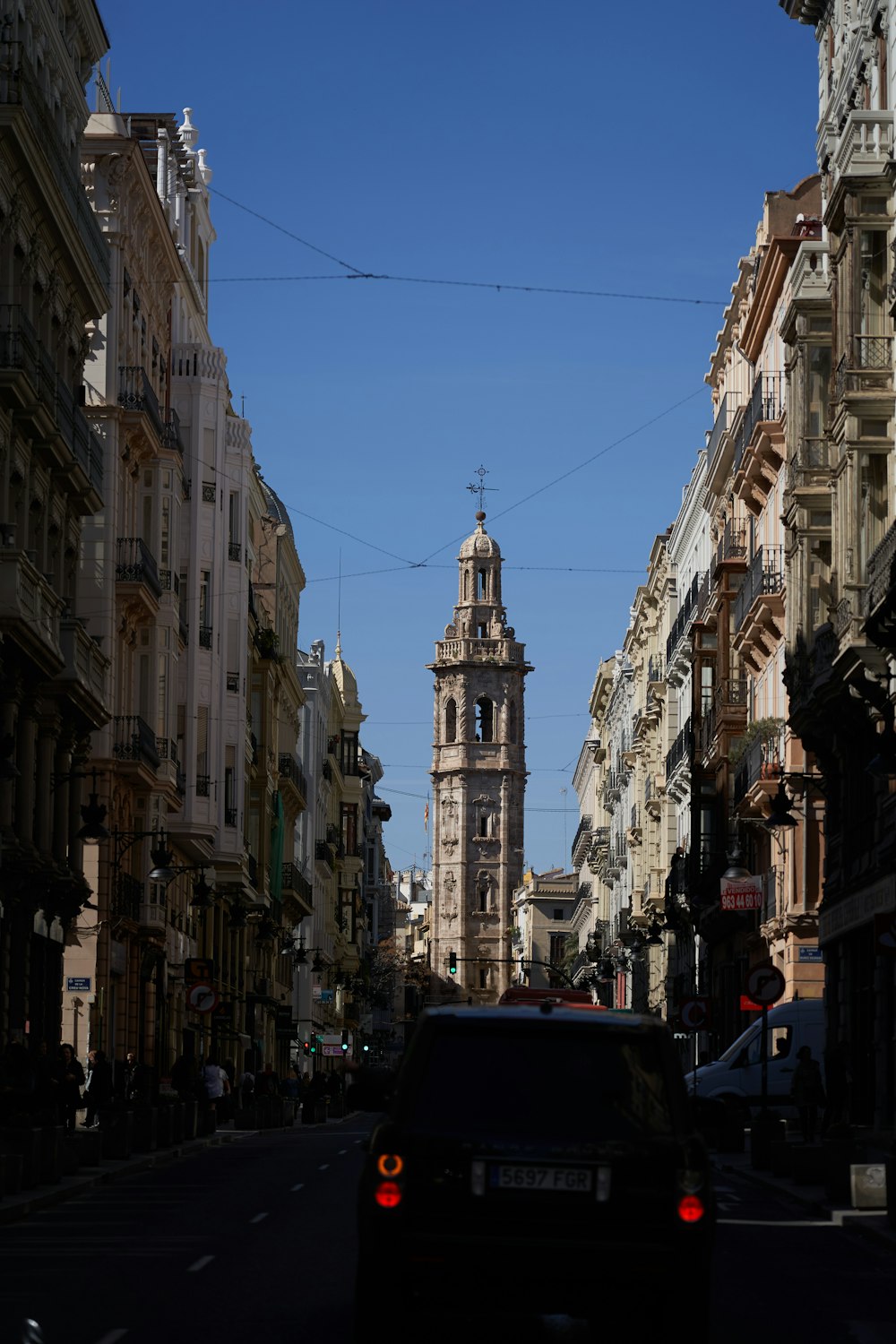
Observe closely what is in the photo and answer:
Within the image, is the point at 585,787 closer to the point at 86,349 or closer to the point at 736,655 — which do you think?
the point at 736,655

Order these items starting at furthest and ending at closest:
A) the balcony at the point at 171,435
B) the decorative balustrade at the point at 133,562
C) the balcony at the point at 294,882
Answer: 1. the balcony at the point at 294,882
2. the balcony at the point at 171,435
3. the decorative balustrade at the point at 133,562

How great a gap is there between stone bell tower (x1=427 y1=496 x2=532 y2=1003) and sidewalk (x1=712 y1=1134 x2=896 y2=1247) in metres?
143

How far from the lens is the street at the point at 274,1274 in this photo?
44.9ft

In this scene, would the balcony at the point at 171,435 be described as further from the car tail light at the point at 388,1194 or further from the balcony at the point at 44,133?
the car tail light at the point at 388,1194

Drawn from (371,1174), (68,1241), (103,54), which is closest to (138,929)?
(103,54)

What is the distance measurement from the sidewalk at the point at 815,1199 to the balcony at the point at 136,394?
75.2 ft

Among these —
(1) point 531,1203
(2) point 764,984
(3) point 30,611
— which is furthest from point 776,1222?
(3) point 30,611

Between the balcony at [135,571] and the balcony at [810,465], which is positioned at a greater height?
the balcony at [810,465]

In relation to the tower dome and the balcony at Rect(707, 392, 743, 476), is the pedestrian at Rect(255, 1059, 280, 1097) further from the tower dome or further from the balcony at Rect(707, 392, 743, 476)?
the tower dome

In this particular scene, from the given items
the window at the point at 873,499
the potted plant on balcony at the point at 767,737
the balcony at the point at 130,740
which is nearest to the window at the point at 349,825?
the potted plant on balcony at the point at 767,737

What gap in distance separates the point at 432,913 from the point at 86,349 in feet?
480

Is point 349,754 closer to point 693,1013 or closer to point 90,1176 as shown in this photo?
point 693,1013

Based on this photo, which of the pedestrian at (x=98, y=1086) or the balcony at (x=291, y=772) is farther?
the balcony at (x=291, y=772)

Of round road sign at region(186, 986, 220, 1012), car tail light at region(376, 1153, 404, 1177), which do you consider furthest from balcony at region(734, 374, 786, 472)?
car tail light at region(376, 1153, 404, 1177)
